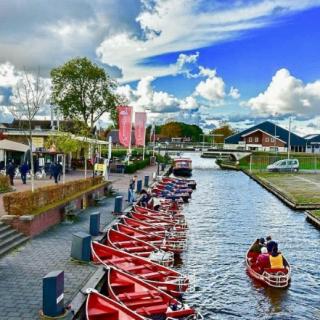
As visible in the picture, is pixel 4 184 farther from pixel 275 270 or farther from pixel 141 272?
pixel 275 270

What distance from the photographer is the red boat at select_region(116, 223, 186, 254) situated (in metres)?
24.2

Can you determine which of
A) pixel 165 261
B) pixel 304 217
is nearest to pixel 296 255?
pixel 165 261

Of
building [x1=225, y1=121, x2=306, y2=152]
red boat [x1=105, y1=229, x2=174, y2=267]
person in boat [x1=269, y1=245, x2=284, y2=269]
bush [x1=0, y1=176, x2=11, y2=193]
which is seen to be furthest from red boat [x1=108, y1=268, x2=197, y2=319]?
building [x1=225, y1=121, x2=306, y2=152]

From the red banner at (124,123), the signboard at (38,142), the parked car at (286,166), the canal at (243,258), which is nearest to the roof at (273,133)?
the parked car at (286,166)

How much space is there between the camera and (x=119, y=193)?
4319 cm

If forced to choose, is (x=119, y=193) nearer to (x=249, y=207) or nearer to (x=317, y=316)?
(x=249, y=207)

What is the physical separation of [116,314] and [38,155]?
1835 inches

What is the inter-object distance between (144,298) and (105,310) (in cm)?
224

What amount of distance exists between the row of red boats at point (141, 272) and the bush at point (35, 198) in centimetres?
393

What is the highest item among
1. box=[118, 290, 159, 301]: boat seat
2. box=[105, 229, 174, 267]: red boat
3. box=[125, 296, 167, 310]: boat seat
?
box=[105, 229, 174, 267]: red boat

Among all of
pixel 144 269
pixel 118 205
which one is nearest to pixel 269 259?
pixel 144 269

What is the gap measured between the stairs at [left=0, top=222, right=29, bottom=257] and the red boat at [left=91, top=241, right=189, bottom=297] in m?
3.54

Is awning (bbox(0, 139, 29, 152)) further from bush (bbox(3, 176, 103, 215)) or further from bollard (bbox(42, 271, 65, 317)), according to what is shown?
bollard (bbox(42, 271, 65, 317))

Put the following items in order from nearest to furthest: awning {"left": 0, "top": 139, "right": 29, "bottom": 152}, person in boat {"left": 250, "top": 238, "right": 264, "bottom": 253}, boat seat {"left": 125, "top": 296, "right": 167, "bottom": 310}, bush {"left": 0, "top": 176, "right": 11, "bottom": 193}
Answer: boat seat {"left": 125, "top": 296, "right": 167, "bottom": 310}
person in boat {"left": 250, "top": 238, "right": 264, "bottom": 253}
bush {"left": 0, "top": 176, "right": 11, "bottom": 193}
awning {"left": 0, "top": 139, "right": 29, "bottom": 152}
